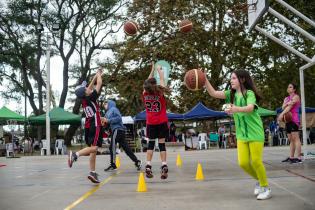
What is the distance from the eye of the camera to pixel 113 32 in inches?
1756

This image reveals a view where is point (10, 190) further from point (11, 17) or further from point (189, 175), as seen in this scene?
point (11, 17)

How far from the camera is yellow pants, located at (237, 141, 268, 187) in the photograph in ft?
20.5

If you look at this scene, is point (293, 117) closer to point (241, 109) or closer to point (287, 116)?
point (287, 116)

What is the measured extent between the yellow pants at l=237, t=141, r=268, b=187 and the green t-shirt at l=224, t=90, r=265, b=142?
0.29 feet

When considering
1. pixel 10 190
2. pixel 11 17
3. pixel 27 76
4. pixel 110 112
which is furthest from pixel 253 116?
pixel 27 76

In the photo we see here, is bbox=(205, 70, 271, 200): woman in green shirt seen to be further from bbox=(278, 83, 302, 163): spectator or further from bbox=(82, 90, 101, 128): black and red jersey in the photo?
bbox=(278, 83, 302, 163): spectator

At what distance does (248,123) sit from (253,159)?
496 millimetres

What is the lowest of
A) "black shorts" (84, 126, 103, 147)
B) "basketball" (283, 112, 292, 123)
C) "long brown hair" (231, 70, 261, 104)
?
"black shorts" (84, 126, 103, 147)

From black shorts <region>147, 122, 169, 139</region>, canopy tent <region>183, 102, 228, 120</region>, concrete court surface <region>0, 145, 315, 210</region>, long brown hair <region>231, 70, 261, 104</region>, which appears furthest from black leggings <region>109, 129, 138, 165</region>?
canopy tent <region>183, 102, 228, 120</region>

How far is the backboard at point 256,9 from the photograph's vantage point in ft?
34.7

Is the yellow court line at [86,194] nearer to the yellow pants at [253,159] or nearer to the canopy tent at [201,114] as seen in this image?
the yellow pants at [253,159]

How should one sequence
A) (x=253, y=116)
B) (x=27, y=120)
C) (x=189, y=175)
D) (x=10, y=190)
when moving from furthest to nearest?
(x=27, y=120) → (x=189, y=175) → (x=10, y=190) → (x=253, y=116)

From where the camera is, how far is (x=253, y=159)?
6.26m

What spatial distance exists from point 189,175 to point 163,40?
27.8m
